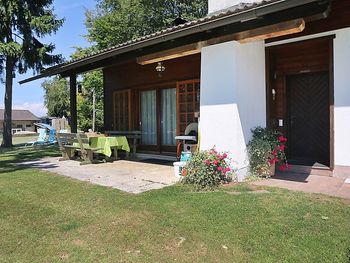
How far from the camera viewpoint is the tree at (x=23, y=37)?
52.6 feet

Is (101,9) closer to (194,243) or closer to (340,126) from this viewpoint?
(340,126)

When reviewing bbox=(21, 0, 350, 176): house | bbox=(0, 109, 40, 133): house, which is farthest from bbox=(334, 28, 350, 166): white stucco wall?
bbox=(0, 109, 40, 133): house

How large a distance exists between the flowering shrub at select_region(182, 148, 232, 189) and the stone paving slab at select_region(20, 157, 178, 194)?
53 centimetres

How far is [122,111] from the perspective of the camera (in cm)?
1130

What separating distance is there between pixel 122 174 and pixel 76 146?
297 cm

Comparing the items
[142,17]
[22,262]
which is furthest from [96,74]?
[22,262]

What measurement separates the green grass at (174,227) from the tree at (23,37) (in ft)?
44.7

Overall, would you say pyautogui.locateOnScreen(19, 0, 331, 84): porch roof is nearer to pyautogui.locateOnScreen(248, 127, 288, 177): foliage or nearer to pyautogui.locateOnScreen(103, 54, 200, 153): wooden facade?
pyautogui.locateOnScreen(103, 54, 200, 153): wooden facade

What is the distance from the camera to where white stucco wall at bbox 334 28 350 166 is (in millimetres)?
5785

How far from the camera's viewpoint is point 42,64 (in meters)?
17.5

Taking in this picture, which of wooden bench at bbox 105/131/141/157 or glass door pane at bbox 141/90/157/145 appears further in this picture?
glass door pane at bbox 141/90/157/145

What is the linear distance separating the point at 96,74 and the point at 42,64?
7165 mm

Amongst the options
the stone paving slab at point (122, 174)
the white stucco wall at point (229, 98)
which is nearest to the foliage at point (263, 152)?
the white stucco wall at point (229, 98)

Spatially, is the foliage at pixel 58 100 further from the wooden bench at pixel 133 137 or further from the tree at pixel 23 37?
the wooden bench at pixel 133 137
